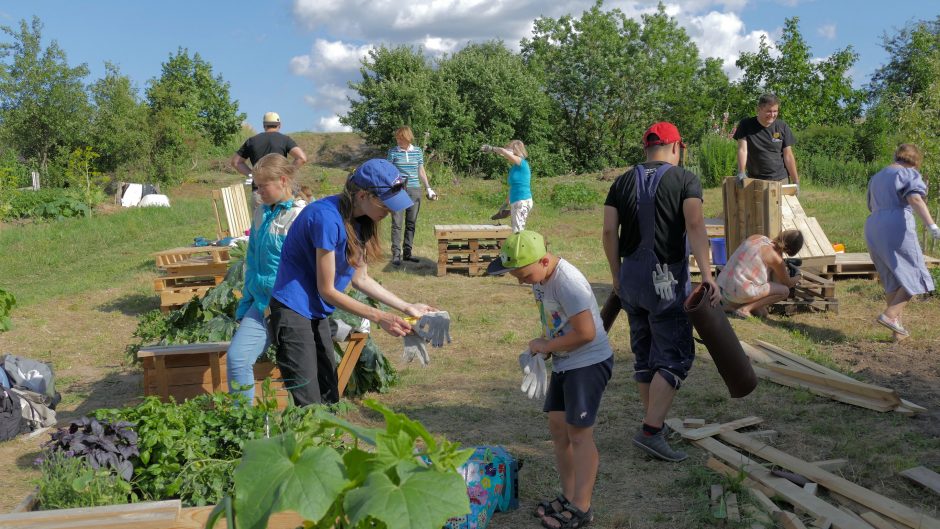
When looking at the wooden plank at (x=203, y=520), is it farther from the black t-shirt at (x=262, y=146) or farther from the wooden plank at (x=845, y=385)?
the black t-shirt at (x=262, y=146)

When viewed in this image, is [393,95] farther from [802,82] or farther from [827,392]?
[827,392]

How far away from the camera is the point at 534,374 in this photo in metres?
3.84

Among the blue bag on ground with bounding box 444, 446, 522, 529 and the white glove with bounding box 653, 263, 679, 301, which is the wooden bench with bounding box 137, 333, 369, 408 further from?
the white glove with bounding box 653, 263, 679, 301

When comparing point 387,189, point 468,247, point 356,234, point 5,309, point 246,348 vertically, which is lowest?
point 5,309

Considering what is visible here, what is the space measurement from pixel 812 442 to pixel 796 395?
37.0 inches

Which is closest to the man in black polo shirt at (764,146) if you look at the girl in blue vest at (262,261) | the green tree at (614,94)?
the girl in blue vest at (262,261)

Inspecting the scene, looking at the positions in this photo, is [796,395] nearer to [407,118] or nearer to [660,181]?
[660,181]

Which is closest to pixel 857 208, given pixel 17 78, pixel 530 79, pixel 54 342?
pixel 54 342

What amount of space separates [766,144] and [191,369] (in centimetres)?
689

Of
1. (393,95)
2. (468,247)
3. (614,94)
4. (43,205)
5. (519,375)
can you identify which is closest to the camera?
(519,375)

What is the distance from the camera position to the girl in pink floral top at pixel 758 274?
26.0 feet

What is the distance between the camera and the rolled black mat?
453cm

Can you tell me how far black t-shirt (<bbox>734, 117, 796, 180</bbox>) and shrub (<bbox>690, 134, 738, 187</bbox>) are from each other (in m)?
10.8

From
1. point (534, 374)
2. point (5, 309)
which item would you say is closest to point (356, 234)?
point (534, 374)
